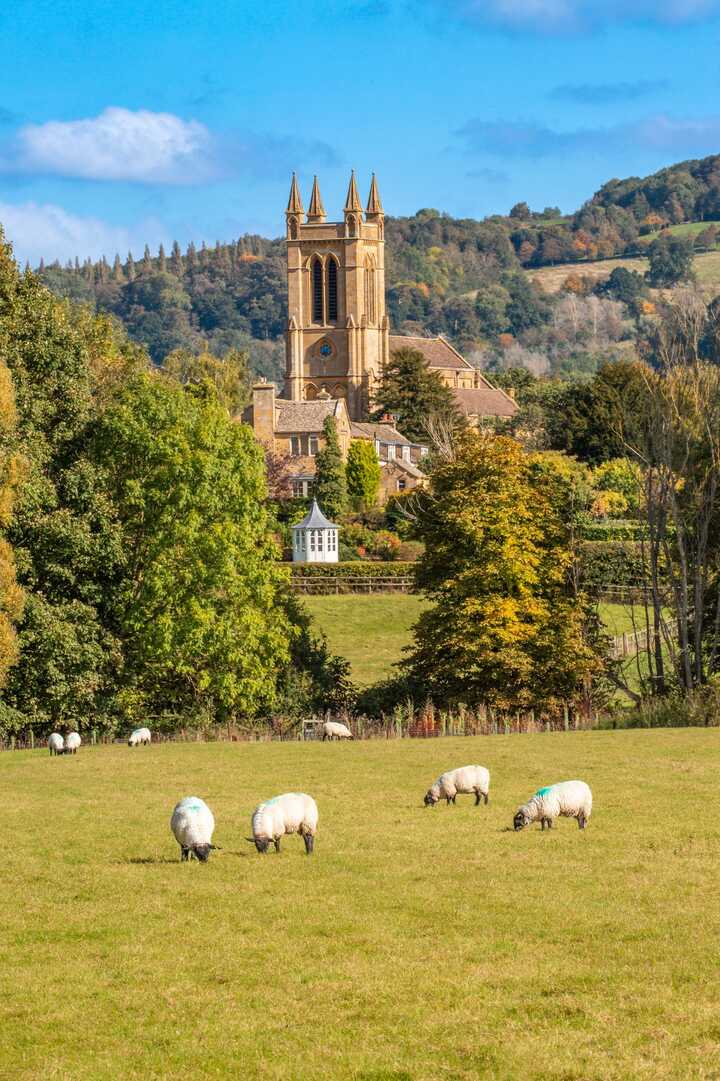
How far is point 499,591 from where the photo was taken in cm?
4594

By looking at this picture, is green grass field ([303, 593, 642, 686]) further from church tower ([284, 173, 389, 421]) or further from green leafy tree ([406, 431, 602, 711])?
church tower ([284, 173, 389, 421])

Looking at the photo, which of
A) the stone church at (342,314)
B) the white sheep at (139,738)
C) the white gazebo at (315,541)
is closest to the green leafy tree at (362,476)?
the white gazebo at (315,541)

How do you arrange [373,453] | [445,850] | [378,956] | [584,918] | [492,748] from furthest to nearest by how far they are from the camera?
[373,453]
[492,748]
[445,850]
[584,918]
[378,956]

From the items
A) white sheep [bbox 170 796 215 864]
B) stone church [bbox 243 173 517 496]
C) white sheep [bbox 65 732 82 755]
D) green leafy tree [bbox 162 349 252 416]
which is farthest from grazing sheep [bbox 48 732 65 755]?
stone church [bbox 243 173 517 496]

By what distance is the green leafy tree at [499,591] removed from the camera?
Answer: 44.2m

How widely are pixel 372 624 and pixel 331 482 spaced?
3409 cm

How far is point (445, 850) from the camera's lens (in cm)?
2053

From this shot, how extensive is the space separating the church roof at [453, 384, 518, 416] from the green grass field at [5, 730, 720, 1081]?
13551 cm

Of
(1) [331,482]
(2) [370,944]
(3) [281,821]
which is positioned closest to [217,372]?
(1) [331,482]

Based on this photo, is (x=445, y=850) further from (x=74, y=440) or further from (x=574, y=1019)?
(x=74, y=440)

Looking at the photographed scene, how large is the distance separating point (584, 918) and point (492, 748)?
17296 mm

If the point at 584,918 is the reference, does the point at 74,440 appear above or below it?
above

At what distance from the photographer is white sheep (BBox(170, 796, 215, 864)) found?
19828 millimetres

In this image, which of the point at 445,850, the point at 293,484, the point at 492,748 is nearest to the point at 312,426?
the point at 293,484
